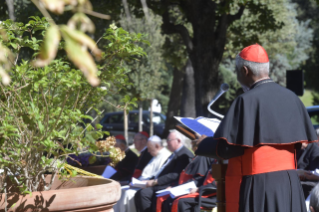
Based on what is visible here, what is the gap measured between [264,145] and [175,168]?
3677mm

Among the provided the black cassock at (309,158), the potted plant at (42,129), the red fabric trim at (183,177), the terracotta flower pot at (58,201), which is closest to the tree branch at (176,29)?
the red fabric trim at (183,177)

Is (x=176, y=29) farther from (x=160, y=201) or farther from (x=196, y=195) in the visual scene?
(x=196, y=195)

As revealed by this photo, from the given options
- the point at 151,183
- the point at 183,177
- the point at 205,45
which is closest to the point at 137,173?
the point at 151,183

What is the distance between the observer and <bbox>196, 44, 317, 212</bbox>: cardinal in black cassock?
2.84m

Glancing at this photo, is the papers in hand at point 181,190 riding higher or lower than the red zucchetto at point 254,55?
lower

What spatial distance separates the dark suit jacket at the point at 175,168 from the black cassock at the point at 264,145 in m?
A: 3.38

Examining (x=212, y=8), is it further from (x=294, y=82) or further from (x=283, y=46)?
(x=283, y=46)

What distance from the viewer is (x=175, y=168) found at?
6.45 m

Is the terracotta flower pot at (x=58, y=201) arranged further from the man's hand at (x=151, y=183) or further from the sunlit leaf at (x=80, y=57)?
the man's hand at (x=151, y=183)

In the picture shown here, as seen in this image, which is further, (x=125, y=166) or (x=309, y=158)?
(x=125, y=166)

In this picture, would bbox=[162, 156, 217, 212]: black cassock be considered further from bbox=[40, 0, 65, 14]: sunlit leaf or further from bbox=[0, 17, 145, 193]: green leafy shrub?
bbox=[40, 0, 65, 14]: sunlit leaf

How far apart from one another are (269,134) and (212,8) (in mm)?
6961

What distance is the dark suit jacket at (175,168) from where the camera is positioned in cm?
630

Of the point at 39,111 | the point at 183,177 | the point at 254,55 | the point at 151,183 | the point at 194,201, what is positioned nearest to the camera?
the point at 254,55
